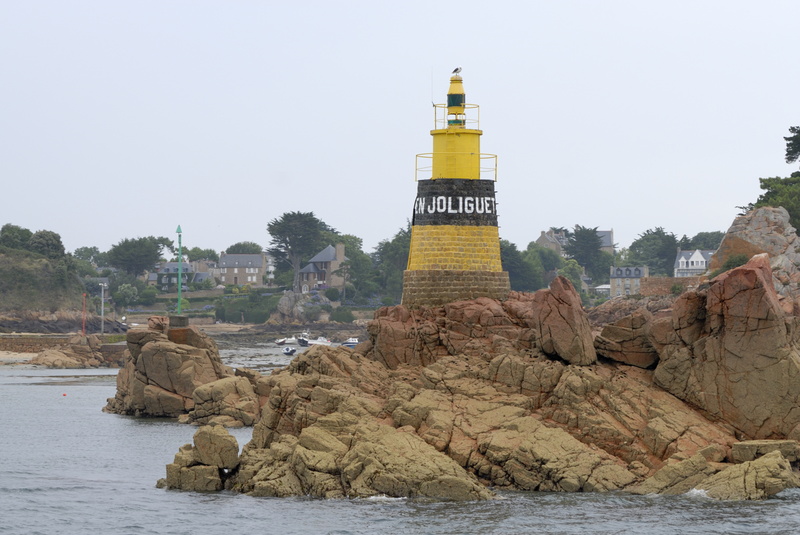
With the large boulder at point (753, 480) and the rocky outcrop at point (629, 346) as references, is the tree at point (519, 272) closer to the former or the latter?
the rocky outcrop at point (629, 346)

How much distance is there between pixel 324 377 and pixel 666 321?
9.71m

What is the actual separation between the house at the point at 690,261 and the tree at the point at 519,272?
18.1 m

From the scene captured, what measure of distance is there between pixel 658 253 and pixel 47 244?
80464 mm

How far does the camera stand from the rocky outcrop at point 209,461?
119 feet

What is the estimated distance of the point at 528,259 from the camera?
17175 centimetres

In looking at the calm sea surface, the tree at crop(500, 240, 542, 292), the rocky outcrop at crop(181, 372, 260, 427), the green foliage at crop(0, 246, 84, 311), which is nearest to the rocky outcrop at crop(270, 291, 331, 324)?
the green foliage at crop(0, 246, 84, 311)

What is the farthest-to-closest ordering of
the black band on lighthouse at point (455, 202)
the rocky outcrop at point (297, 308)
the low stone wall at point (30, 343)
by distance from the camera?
the rocky outcrop at point (297, 308) → the low stone wall at point (30, 343) → the black band on lighthouse at point (455, 202)

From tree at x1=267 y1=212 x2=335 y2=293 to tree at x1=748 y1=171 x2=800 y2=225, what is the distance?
106m

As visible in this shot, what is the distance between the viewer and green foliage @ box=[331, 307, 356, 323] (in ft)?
596

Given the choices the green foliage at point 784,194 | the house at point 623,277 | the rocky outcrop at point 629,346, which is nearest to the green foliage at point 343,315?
the house at point 623,277

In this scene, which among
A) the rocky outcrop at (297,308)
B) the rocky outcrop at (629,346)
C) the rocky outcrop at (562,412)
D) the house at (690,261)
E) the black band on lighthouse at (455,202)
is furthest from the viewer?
the rocky outcrop at (297,308)

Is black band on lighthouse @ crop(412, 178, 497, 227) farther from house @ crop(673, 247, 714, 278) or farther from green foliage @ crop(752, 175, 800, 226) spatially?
house @ crop(673, 247, 714, 278)

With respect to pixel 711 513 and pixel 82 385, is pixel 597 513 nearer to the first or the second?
pixel 711 513

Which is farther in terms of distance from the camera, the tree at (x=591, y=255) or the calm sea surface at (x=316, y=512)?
the tree at (x=591, y=255)
